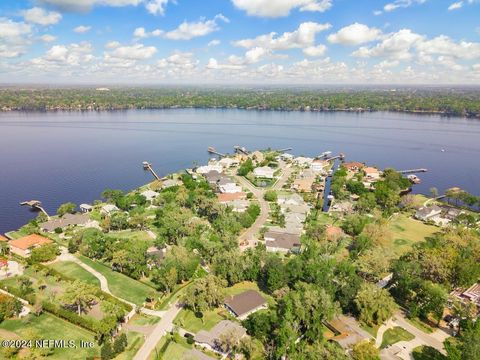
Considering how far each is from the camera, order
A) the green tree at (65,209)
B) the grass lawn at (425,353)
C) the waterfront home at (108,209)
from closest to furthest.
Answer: the grass lawn at (425,353) < the green tree at (65,209) < the waterfront home at (108,209)

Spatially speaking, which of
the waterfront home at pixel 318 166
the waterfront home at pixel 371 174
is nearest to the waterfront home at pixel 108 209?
the waterfront home at pixel 318 166

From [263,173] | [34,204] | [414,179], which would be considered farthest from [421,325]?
[34,204]

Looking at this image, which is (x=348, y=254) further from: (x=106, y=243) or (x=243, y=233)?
(x=106, y=243)

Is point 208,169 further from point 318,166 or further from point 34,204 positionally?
point 34,204

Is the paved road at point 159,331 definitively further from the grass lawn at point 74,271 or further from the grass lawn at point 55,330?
the grass lawn at point 74,271

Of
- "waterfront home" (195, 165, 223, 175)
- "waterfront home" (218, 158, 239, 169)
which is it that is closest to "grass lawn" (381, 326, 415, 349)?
"waterfront home" (195, 165, 223, 175)
